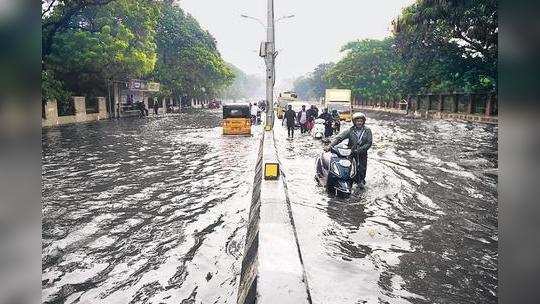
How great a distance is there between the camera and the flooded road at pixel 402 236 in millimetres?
4438

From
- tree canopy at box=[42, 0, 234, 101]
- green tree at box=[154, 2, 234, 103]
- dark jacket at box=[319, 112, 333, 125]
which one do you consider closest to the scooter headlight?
dark jacket at box=[319, 112, 333, 125]

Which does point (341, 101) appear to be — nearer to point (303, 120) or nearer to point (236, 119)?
point (303, 120)

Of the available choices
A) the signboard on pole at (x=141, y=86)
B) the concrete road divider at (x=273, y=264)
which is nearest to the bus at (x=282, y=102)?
the signboard on pole at (x=141, y=86)

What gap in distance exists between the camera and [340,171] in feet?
27.0

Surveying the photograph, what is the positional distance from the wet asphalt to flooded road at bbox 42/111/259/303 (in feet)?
0.08

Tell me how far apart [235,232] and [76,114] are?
1198 inches

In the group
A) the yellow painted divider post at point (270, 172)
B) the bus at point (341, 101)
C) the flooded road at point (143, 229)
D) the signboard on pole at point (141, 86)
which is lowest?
the flooded road at point (143, 229)

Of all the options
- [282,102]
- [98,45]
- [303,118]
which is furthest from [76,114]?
[303,118]

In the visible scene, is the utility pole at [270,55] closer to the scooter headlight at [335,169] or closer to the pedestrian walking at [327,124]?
the pedestrian walking at [327,124]

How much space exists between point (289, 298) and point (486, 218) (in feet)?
16.9

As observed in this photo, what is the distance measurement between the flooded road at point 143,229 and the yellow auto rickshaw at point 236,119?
8.34 m

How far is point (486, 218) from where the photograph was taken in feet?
23.6
